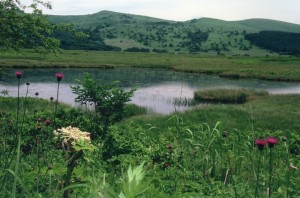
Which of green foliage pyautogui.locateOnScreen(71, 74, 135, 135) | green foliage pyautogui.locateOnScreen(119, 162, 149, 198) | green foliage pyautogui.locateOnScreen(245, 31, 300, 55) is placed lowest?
green foliage pyautogui.locateOnScreen(71, 74, 135, 135)

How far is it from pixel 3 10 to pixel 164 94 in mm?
21816

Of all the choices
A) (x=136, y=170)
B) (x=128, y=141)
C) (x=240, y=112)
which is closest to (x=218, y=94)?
(x=240, y=112)

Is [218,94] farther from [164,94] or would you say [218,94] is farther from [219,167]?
[219,167]

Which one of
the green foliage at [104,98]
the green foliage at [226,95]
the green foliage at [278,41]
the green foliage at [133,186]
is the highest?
the green foliage at [278,41]

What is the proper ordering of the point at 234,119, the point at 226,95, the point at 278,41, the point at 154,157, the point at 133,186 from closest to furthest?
the point at 133,186 → the point at 154,157 → the point at 234,119 → the point at 226,95 → the point at 278,41

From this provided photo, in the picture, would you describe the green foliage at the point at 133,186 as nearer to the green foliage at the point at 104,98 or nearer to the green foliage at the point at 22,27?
the green foliage at the point at 104,98

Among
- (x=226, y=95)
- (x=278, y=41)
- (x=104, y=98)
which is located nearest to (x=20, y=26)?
(x=104, y=98)

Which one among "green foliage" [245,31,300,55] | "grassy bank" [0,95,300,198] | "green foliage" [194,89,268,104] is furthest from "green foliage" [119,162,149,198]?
"green foliage" [245,31,300,55]

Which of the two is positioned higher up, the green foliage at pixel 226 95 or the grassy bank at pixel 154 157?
the grassy bank at pixel 154 157

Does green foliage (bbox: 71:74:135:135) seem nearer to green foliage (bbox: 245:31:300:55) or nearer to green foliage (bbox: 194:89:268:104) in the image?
green foliage (bbox: 194:89:268:104)

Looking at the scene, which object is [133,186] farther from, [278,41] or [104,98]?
[278,41]

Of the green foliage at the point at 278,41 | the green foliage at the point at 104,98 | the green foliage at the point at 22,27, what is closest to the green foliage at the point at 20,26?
the green foliage at the point at 22,27

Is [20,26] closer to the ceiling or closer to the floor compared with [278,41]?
closer to the floor

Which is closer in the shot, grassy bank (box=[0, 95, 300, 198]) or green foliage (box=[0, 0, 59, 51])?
grassy bank (box=[0, 95, 300, 198])
